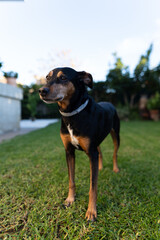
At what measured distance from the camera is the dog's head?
1.54 metres

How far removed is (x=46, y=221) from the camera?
152cm

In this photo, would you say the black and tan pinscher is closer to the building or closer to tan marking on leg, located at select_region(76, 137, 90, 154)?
tan marking on leg, located at select_region(76, 137, 90, 154)

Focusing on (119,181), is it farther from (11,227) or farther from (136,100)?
(136,100)

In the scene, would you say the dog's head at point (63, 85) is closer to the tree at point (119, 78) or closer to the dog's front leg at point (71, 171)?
the dog's front leg at point (71, 171)

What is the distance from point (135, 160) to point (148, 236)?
2205 mm

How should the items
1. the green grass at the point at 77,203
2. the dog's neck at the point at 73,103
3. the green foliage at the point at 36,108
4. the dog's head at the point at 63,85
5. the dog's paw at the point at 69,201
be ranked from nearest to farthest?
the green grass at the point at 77,203 < the dog's head at the point at 63,85 < the dog's neck at the point at 73,103 < the dog's paw at the point at 69,201 < the green foliage at the point at 36,108

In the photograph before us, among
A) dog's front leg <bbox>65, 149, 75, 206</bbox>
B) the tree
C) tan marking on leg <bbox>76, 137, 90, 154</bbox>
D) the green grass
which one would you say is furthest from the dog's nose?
the tree

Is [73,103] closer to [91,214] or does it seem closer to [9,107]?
[91,214]

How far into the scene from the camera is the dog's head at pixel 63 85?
154 cm

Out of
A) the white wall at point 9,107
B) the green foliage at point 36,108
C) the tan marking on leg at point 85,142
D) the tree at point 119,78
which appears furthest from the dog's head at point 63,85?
the green foliage at point 36,108

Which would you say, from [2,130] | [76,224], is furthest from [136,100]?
[76,224]

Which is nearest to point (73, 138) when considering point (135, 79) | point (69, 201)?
point (69, 201)

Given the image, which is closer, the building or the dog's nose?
the dog's nose

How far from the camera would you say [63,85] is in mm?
1629
